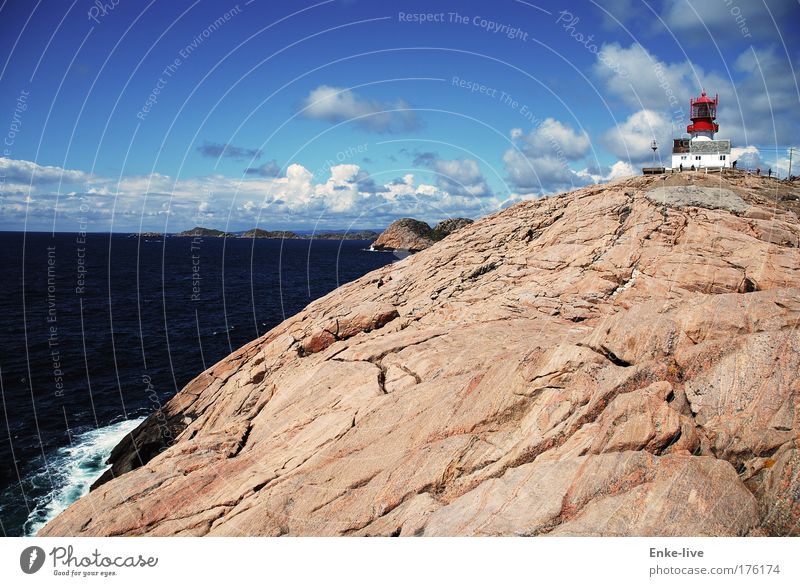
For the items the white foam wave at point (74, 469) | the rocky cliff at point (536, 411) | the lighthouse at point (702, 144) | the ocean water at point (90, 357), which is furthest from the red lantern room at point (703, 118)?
the white foam wave at point (74, 469)

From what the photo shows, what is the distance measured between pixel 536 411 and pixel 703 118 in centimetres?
6089

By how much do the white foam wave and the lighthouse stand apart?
66.9 meters

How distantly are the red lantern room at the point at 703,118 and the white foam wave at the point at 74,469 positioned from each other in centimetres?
7177

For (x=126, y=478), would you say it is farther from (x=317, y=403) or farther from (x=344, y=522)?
(x=344, y=522)

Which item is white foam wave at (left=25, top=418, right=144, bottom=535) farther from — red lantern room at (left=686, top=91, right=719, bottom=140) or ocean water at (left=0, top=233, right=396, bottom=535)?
red lantern room at (left=686, top=91, right=719, bottom=140)

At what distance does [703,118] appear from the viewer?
6006 centimetres

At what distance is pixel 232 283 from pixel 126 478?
4334 inches

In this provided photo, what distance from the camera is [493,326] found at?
2484 cm

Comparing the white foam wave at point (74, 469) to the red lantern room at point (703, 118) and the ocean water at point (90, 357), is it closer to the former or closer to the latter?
the ocean water at point (90, 357)

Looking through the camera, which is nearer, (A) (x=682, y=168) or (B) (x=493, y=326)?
(B) (x=493, y=326)

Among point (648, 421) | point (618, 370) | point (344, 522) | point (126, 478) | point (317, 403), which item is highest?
point (618, 370)

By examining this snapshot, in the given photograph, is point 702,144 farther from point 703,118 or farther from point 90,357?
point 90,357

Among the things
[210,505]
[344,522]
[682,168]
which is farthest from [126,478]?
[682,168]

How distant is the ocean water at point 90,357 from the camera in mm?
35594
